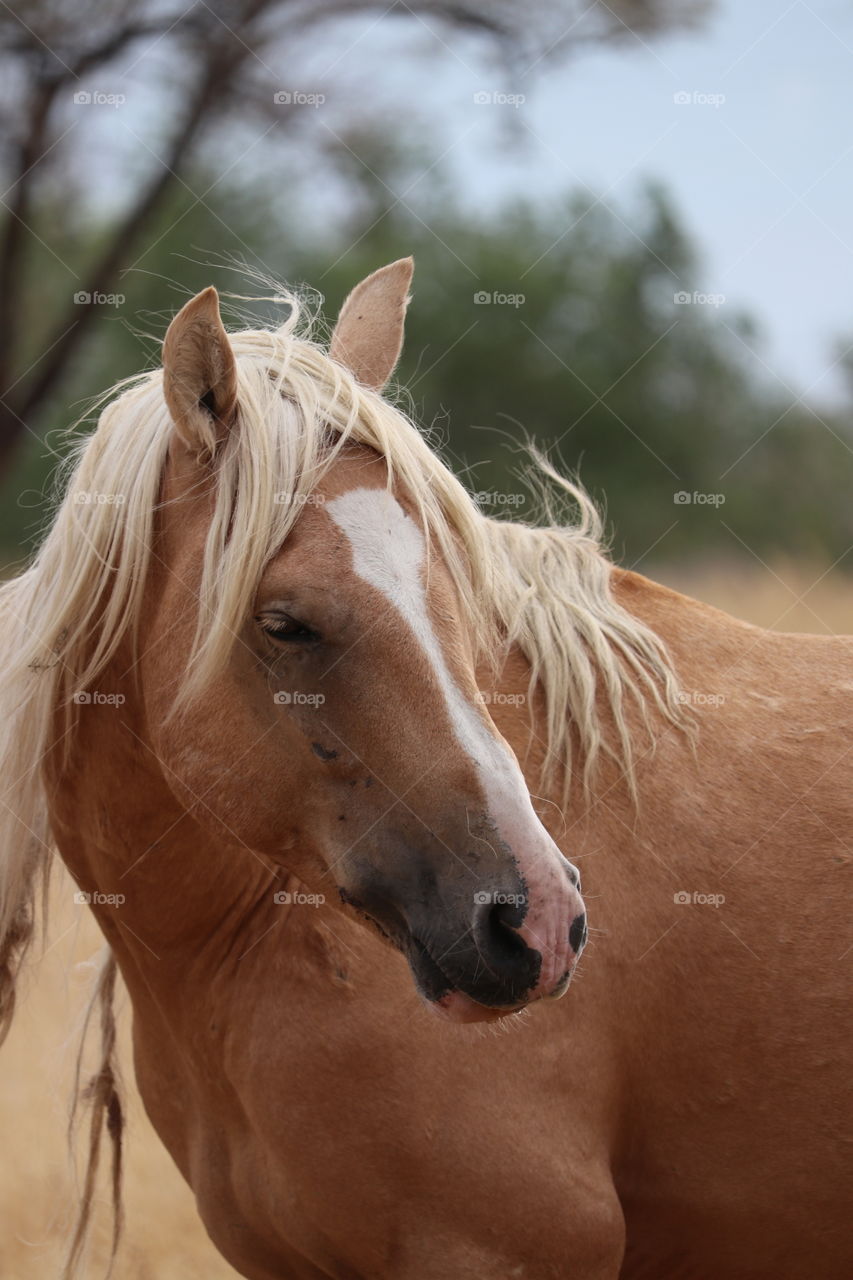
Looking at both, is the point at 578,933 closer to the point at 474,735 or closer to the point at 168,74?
the point at 474,735

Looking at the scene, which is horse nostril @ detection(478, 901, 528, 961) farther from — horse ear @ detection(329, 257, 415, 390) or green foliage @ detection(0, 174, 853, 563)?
green foliage @ detection(0, 174, 853, 563)

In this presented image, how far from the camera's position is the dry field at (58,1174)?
3391 mm

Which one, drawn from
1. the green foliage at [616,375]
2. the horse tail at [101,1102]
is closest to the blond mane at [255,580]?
the horse tail at [101,1102]

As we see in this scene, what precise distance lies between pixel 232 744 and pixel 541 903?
643 millimetres

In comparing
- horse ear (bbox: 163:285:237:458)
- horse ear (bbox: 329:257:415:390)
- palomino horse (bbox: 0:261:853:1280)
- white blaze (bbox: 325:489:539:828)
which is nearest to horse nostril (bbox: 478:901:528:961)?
palomino horse (bbox: 0:261:853:1280)

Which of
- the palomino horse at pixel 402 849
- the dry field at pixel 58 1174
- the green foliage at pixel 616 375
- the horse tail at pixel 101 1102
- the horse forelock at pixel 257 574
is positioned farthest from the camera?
the green foliage at pixel 616 375

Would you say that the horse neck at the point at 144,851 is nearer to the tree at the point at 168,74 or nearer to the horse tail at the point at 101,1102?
the horse tail at the point at 101,1102

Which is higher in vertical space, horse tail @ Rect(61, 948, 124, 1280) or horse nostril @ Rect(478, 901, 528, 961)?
horse nostril @ Rect(478, 901, 528, 961)

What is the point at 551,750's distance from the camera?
8.39ft

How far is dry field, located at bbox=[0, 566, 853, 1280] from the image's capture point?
3.39 metres

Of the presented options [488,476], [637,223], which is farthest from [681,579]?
[637,223]

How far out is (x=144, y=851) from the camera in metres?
2.48

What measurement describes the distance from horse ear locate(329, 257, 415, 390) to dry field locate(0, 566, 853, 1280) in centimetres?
146

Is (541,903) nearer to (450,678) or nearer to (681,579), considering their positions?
(450,678)
